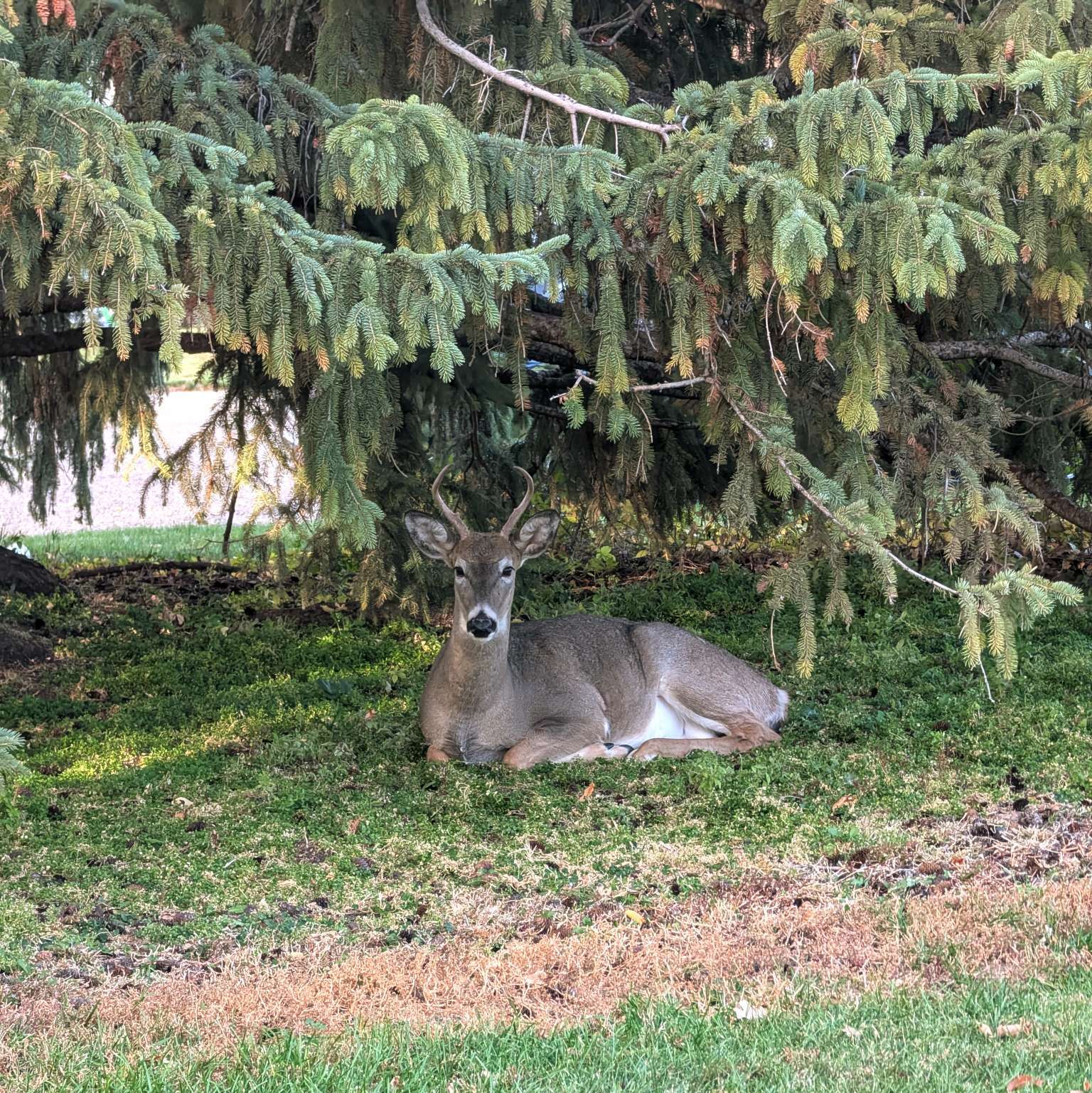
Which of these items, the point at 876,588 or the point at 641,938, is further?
the point at 876,588

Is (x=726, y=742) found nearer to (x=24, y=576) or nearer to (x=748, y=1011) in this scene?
(x=748, y=1011)

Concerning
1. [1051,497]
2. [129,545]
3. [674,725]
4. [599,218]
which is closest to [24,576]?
[129,545]

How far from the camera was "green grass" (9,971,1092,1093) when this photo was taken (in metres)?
4.38

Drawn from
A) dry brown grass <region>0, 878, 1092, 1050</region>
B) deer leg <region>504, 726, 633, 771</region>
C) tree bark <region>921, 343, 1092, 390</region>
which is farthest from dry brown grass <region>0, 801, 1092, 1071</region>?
tree bark <region>921, 343, 1092, 390</region>

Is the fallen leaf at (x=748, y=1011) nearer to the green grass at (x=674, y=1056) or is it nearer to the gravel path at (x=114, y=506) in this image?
the green grass at (x=674, y=1056)

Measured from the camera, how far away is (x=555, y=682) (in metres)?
9.02

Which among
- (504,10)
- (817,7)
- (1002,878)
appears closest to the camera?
(1002,878)

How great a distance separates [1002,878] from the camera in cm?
635

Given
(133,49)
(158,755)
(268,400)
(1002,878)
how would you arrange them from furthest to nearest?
(268,400), (158,755), (133,49), (1002,878)

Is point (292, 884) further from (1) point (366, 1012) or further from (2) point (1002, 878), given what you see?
A: (2) point (1002, 878)

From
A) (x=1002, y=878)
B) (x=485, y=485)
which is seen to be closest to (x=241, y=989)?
(x=1002, y=878)

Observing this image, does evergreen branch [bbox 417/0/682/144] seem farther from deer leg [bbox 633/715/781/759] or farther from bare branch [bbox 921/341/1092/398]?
deer leg [bbox 633/715/781/759]

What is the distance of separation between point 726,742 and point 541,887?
8.20ft

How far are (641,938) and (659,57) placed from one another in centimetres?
625
